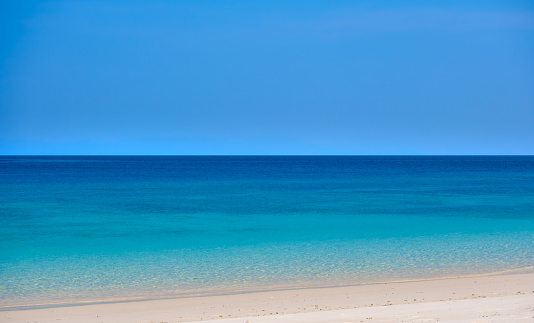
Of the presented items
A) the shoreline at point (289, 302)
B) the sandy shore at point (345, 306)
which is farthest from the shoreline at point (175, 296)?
the sandy shore at point (345, 306)

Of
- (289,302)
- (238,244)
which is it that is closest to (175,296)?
(289,302)

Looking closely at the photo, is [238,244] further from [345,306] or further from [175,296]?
[345,306]

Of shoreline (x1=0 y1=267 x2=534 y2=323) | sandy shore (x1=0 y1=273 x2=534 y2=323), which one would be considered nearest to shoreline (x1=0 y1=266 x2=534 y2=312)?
shoreline (x1=0 y1=267 x2=534 y2=323)

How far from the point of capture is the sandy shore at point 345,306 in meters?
7.39

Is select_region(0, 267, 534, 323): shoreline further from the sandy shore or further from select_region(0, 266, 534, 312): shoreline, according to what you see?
select_region(0, 266, 534, 312): shoreline

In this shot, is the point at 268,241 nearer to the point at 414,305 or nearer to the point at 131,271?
the point at 131,271

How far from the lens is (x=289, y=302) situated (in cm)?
912

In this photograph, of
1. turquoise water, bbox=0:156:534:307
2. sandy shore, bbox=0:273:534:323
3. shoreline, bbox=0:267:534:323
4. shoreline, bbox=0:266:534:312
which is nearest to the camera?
sandy shore, bbox=0:273:534:323

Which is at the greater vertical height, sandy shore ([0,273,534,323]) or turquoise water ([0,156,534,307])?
turquoise water ([0,156,534,307])

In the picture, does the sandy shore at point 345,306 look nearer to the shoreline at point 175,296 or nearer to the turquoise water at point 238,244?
the shoreline at point 175,296

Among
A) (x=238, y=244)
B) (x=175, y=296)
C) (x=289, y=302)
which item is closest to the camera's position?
(x=289, y=302)

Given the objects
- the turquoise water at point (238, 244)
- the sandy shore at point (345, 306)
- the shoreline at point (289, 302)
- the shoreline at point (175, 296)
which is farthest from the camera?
the turquoise water at point (238, 244)

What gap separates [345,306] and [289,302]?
1085 millimetres

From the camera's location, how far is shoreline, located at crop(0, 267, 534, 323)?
8203mm
